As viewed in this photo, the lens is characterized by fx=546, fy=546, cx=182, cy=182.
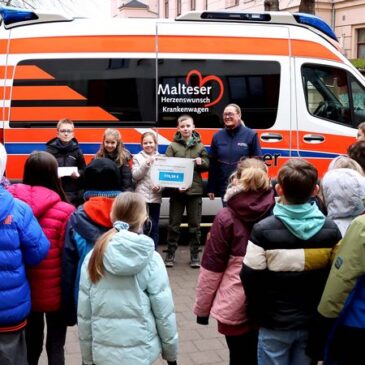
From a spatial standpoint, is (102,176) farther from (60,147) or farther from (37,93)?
(37,93)

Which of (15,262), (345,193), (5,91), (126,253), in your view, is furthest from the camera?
(5,91)

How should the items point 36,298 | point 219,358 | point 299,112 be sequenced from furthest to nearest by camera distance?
point 299,112 < point 219,358 < point 36,298

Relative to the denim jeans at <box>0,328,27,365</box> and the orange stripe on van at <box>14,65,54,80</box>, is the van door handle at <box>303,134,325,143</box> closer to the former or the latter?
the orange stripe on van at <box>14,65,54,80</box>

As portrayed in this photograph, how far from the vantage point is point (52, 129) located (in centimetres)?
717

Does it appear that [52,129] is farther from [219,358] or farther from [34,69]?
[219,358]

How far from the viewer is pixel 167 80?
7375 mm

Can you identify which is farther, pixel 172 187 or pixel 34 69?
pixel 34 69

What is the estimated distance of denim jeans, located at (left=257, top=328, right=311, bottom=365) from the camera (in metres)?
2.89

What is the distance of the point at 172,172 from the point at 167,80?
1637 mm

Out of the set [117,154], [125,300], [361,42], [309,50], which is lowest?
[125,300]

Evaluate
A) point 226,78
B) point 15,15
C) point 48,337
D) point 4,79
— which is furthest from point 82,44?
point 48,337

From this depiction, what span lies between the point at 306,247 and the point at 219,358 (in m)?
1.71

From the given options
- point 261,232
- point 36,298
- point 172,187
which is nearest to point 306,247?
point 261,232

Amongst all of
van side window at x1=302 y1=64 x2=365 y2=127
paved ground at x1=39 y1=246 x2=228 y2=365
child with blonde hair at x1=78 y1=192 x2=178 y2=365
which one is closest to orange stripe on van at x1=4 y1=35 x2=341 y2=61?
van side window at x1=302 y1=64 x2=365 y2=127
